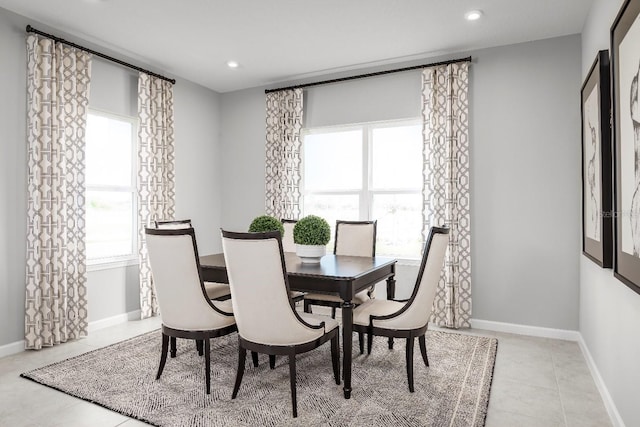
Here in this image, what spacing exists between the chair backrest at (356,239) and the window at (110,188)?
230 centimetres

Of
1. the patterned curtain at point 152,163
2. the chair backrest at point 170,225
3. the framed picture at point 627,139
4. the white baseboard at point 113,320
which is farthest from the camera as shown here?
the patterned curtain at point 152,163

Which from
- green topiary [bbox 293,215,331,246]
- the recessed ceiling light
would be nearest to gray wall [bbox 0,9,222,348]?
green topiary [bbox 293,215,331,246]

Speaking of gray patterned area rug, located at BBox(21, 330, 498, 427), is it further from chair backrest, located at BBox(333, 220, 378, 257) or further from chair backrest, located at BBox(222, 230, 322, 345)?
chair backrest, located at BBox(333, 220, 378, 257)

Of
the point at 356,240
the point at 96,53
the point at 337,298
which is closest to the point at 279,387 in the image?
the point at 337,298

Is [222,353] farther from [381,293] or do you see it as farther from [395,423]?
[381,293]

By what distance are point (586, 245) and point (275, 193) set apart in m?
3.31

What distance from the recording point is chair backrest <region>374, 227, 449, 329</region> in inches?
102

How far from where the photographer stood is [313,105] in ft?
16.5

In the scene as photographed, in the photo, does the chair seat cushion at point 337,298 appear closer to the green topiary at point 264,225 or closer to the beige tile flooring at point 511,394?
the green topiary at point 264,225

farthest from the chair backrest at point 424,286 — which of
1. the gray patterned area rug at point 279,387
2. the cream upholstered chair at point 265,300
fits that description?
the cream upholstered chair at point 265,300

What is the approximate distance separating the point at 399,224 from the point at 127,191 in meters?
3.01

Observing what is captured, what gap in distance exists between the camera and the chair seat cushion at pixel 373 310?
2.74 m

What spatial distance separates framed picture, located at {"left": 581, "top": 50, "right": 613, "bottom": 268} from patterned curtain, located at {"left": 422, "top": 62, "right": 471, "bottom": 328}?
3.49 feet

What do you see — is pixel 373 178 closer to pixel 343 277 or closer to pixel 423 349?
pixel 423 349
